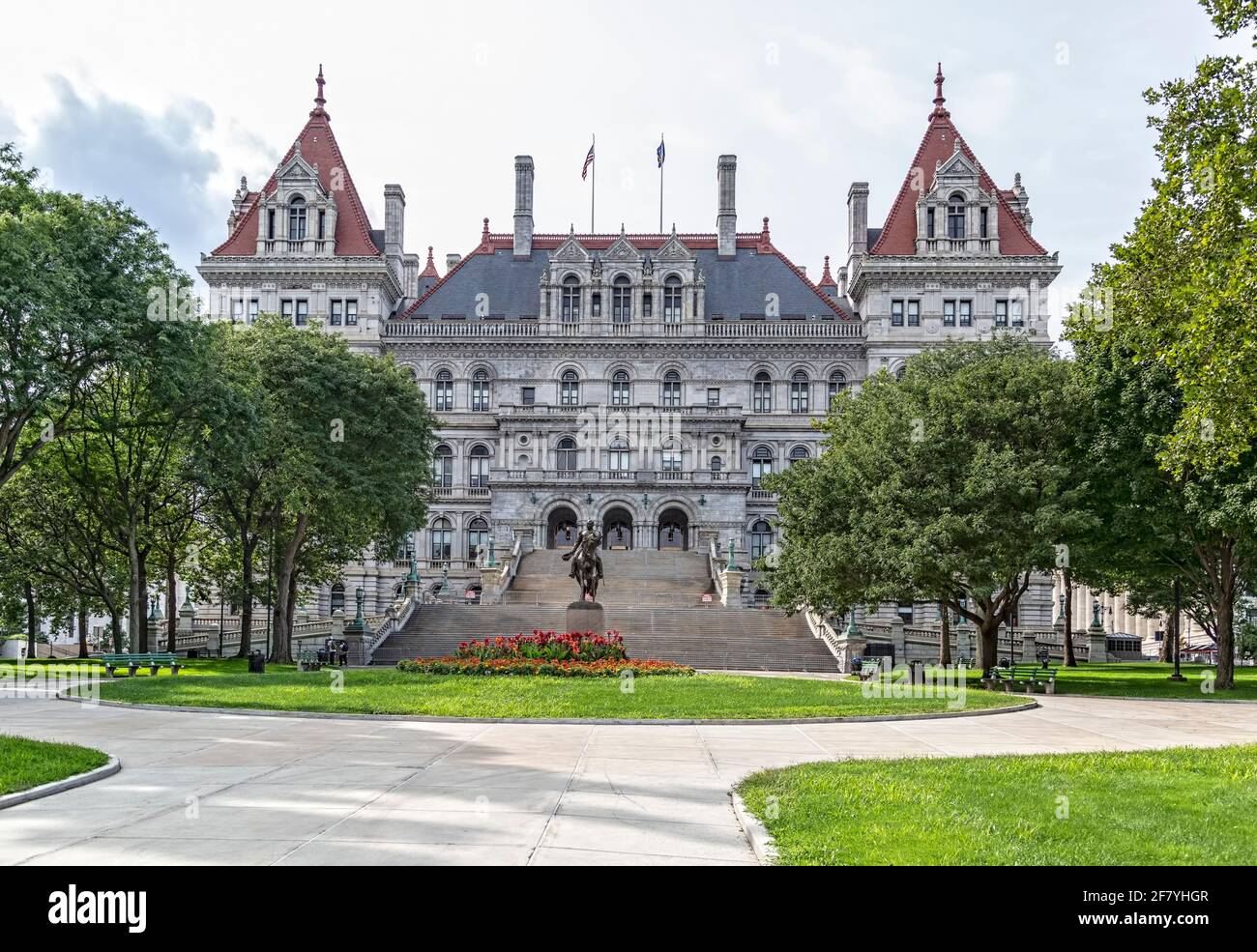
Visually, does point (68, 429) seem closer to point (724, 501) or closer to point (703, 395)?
point (724, 501)

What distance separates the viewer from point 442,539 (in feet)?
242

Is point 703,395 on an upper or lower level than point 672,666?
upper

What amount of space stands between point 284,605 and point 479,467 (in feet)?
102

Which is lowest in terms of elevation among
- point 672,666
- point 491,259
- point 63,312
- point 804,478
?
point 672,666

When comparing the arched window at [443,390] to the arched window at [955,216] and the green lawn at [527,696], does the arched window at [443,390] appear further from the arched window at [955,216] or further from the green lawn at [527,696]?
the green lawn at [527,696]

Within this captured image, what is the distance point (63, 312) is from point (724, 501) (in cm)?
4620

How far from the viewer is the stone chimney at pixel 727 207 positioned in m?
→ 80.8

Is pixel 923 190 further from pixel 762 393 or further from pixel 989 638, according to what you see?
pixel 989 638

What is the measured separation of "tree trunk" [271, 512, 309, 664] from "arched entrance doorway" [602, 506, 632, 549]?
89.0 ft

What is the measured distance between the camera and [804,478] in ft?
129

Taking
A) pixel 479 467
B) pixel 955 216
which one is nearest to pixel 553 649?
pixel 479 467

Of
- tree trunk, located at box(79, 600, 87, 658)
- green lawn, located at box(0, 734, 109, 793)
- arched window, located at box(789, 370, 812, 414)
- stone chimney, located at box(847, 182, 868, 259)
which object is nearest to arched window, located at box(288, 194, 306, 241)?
tree trunk, located at box(79, 600, 87, 658)

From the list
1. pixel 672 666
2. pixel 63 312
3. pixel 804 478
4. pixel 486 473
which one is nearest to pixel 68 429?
pixel 63 312
